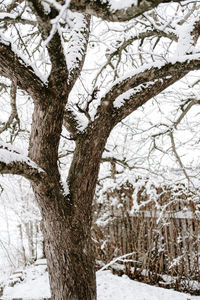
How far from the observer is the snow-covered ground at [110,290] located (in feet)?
13.4

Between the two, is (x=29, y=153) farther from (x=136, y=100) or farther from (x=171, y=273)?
(x=171, y=273)

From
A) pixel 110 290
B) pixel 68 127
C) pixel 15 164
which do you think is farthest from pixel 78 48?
pixel 110 290

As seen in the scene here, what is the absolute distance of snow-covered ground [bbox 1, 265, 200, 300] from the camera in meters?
4.08

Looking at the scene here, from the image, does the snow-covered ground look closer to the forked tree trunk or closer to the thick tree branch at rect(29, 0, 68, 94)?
the forked tree trunk

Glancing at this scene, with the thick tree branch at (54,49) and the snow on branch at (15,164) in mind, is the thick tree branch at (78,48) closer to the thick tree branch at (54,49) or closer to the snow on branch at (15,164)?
the thick tree branch at (54,49)

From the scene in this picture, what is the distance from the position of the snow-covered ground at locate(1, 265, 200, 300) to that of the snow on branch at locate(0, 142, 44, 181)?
10.2ft

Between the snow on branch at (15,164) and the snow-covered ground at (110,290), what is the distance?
310 centimetres

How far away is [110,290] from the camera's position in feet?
14.5

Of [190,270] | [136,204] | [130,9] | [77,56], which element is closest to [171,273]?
[190,270]

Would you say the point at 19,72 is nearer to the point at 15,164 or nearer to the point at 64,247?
the point at 15,164

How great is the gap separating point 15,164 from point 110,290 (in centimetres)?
352

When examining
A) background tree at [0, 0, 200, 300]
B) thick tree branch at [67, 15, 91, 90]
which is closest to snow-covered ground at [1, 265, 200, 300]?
background tree at [0, 0, 200, 300]

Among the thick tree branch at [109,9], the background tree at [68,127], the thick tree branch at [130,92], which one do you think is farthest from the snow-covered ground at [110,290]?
the thick tree branch at [109,9]

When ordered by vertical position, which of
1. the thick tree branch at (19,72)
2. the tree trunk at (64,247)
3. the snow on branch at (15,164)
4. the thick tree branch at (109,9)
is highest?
the thick tree branch at (19,72)
